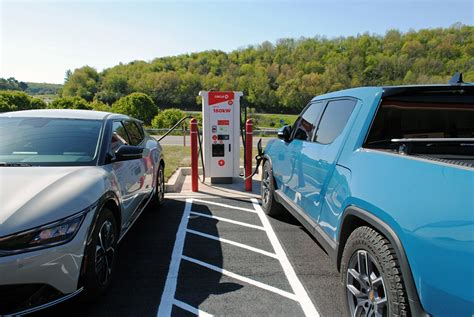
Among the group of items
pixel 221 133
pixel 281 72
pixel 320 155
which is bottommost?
pixel 221 133

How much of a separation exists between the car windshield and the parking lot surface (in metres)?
1.24

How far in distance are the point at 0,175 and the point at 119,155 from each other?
1.00m

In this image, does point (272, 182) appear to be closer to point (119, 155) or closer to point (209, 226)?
point (209, 226)

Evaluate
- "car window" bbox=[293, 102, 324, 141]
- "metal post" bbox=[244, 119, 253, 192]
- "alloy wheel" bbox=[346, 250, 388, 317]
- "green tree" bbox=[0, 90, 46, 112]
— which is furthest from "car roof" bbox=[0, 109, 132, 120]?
"green tree" bbox=[0, 90, 46, 112]

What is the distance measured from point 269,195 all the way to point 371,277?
311 centimetres

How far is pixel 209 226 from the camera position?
489 centimetres

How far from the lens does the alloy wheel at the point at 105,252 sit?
2.77 metres

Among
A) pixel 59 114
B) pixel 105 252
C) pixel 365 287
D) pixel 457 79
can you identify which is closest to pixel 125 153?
pixel 105 252

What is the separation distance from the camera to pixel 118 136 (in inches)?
158

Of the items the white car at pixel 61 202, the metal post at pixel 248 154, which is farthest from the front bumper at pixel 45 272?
the metal post at pixel 248 154

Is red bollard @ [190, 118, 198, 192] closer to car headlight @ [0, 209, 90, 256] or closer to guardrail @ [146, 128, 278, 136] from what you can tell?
car headlight @ [0, 209, 90, 256]

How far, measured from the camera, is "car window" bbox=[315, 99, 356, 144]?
306cm

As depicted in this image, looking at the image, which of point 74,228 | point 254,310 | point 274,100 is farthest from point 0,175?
point 274,100

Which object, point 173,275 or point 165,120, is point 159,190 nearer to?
point 173,275
